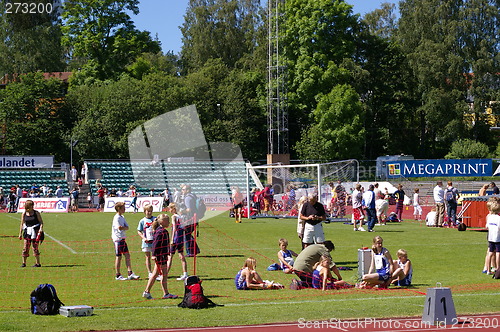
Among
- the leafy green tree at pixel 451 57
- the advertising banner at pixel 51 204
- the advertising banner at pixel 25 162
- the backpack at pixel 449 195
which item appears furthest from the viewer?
the leafy green tree at pixel 451 57

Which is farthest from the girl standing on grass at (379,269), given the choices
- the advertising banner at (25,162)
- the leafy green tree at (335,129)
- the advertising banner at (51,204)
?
the leafy green tree at (335,129)

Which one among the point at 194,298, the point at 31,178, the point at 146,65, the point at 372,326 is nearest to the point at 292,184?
the point at 31,178

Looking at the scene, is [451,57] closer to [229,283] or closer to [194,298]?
[229,283]

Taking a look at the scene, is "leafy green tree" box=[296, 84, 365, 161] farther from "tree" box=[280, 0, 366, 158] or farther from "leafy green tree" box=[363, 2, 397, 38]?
"leafy green tree" box=[363, 2, 397, 38]

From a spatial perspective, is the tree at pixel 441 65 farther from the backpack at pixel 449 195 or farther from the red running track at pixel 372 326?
the red running track at pixel 372 326

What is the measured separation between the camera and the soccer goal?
3572cm

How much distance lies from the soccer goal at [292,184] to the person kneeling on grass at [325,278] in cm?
1863

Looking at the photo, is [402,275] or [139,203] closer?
[402,275]

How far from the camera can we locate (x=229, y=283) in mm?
14977

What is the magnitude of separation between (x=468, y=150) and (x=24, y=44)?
43.8 m

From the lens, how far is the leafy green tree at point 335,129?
198ft

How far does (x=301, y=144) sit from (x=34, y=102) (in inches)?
922

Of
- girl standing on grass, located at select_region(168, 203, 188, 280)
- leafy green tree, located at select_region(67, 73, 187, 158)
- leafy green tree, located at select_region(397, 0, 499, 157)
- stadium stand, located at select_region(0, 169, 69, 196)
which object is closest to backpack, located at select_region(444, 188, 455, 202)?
girl standing on grass, located at select_region(168, 203, 188, 280)

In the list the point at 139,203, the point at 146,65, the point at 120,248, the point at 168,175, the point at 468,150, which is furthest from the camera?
the point at 146,65
